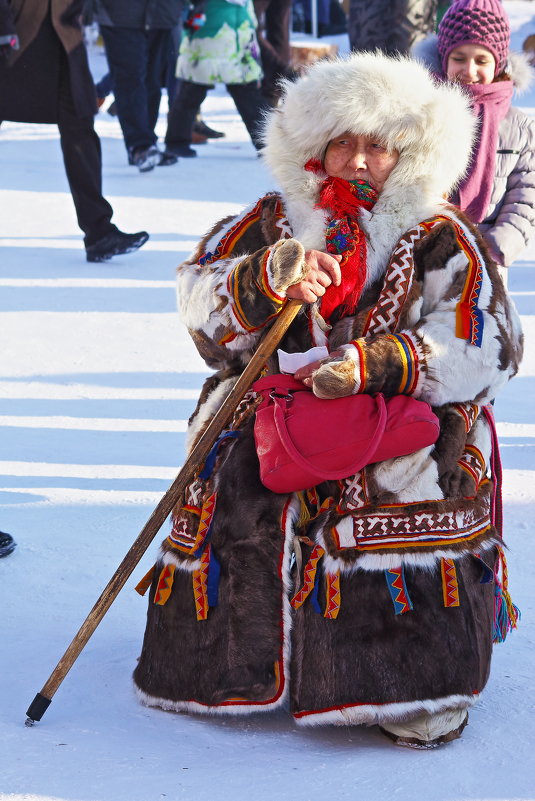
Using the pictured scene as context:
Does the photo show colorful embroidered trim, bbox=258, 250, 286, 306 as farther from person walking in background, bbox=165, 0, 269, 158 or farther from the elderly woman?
person walking in background, bbox=165, 0, 269, 158

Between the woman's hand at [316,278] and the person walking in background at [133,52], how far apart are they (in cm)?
552

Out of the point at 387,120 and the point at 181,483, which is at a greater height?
the point at 387,120

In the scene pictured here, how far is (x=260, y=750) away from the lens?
86.1 inches

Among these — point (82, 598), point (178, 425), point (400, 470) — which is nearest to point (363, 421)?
point (400, 470)

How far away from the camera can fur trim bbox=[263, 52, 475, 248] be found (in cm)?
240

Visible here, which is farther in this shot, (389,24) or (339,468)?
(389,24)

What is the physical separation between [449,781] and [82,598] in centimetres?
111

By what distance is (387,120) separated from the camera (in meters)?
2.40

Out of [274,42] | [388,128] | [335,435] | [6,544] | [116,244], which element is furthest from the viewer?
[274,42]

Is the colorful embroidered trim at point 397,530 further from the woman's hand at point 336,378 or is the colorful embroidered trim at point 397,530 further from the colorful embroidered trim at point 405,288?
the colorful embroidered trim at point 405,288

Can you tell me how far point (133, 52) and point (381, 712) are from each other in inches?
239

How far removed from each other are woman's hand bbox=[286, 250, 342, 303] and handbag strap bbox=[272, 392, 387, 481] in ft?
0.75

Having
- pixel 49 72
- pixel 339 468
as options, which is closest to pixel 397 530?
pixel 339 468

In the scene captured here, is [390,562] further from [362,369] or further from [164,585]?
[164,585]
